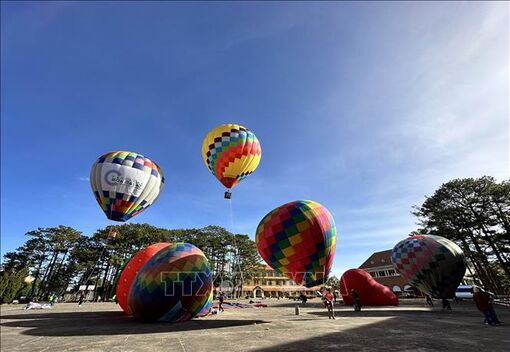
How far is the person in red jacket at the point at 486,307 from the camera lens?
11.5 meters

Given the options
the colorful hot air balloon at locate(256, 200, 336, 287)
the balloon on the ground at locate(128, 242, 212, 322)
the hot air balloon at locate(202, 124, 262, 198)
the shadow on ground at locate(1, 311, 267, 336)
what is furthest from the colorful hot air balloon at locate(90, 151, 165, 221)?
the colorful hot air balloon at locate(256, 200, 336, 287)

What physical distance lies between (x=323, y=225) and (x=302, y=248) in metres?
1.57

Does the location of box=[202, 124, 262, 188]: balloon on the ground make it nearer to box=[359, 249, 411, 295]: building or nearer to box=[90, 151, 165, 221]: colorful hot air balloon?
box=[90, 151, 165, 221]: colorful hot air balloon

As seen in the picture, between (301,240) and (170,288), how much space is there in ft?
21.6

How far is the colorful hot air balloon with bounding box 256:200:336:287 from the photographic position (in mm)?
13398

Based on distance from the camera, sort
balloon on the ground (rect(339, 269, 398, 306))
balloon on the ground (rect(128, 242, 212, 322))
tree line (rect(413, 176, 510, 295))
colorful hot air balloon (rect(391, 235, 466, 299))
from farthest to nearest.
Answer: tree line (rect(413, 176, 510, 295)) → balloon on the ground (rect(339, 269, 398, 306)) → colorful hot air balloon (rect(391, 235, 466, 299)) → balloon on the ground (rect(128, 242, 212, 322))

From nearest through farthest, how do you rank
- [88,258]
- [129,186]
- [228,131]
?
[129,186]
[228,131]
[88,258]

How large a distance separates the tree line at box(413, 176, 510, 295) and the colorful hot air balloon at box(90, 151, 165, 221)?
118 ft

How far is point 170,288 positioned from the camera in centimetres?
1243

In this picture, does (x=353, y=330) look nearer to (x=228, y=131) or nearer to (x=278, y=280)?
(x=228, y=131)

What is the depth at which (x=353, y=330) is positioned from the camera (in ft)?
33.4

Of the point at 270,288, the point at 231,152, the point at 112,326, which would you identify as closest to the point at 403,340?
the point at 112,326

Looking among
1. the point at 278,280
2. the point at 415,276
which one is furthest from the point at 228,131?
the point at 278,280

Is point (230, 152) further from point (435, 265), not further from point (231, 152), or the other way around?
point (435, 265)
